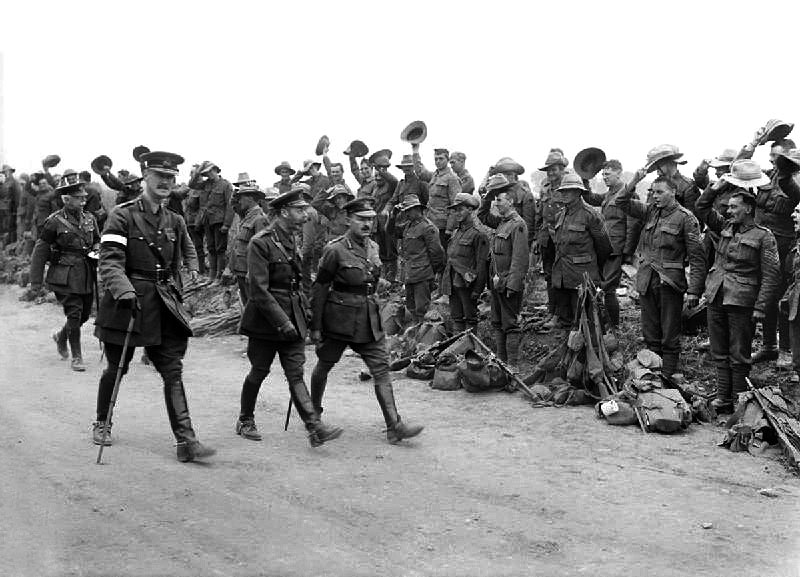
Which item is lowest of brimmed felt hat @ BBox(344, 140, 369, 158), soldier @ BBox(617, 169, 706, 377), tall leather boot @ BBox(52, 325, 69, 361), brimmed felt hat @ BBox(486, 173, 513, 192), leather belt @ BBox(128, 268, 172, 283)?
tall leather boot @ BBox(52, 325, 69, 361)

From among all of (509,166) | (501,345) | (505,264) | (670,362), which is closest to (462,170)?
(509,166)

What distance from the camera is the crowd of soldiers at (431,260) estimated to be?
23.3 feet

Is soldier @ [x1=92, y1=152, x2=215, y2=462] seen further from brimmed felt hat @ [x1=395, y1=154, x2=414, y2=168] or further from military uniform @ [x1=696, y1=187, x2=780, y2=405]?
brimmed felt hat @ [x1=395, y1=154, x2=414, y2=168]

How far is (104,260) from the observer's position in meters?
6.86

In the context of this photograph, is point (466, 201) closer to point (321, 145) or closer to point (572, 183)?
point (572, 183)

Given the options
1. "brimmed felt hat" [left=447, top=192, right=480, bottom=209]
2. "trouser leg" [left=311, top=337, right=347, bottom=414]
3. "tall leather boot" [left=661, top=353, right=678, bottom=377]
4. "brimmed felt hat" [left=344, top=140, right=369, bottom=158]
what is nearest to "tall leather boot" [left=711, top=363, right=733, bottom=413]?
"tall leather boot" [left=661, top=353, right=678, bottom=377]

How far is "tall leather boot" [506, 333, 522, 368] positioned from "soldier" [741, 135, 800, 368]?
277 centimetres

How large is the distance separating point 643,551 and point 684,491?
4.31ft

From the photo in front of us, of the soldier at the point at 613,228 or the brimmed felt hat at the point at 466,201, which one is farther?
the brimmed felt hat at the point at 466,201

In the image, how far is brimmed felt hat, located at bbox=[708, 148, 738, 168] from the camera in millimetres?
10023

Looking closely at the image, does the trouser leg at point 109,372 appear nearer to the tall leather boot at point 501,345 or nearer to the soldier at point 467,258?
the soldier at point 467,258

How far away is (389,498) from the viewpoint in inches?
244

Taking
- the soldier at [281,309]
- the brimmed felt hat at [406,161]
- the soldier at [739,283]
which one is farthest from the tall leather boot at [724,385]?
the brimmed felt hat at [406,161]

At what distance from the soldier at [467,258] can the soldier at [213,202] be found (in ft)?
19.5
